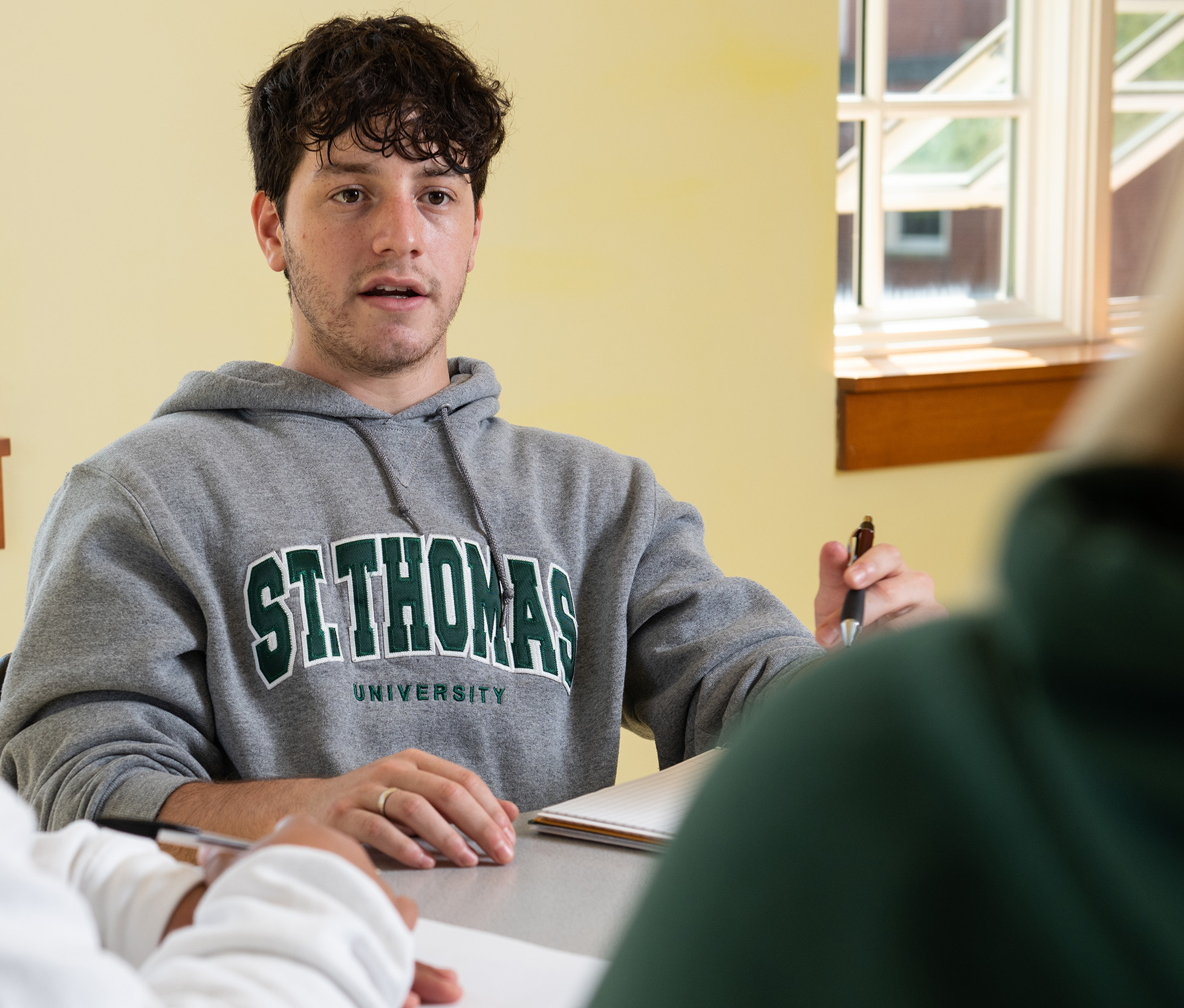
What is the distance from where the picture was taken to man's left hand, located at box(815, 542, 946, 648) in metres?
1.29

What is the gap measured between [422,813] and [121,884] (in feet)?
0.95

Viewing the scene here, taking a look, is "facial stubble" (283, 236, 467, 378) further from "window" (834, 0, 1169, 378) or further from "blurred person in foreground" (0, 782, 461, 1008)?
"window" (834, 0, 1169, 378)

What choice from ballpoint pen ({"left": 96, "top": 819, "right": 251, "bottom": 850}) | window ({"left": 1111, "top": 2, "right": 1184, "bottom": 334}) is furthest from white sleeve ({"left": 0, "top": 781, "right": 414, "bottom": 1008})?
window ({"left": 1111, "top": 2, "right": 1184, "bottom": 334})

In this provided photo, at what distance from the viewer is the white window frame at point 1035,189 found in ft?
9.18

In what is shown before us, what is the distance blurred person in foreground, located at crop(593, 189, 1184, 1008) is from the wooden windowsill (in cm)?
245

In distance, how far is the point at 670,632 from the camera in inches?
56.1

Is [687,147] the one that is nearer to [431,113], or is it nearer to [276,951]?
[431,113]

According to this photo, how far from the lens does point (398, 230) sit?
145 centimetres

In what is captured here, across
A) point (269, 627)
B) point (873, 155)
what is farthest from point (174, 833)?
point (873, 155)

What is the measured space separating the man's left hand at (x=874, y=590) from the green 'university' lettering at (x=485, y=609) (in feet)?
1.09

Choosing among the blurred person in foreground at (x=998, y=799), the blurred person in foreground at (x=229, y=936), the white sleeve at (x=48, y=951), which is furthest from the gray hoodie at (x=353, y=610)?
the blurred person in foreground at (x=998, y=799)

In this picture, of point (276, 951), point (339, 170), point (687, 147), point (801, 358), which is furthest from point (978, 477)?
point (276, 951)

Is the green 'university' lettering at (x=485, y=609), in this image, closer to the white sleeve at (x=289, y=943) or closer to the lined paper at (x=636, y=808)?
the lined paper at (x=636, y=808)

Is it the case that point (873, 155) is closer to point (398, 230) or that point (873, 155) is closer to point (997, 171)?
point (997, 171)
